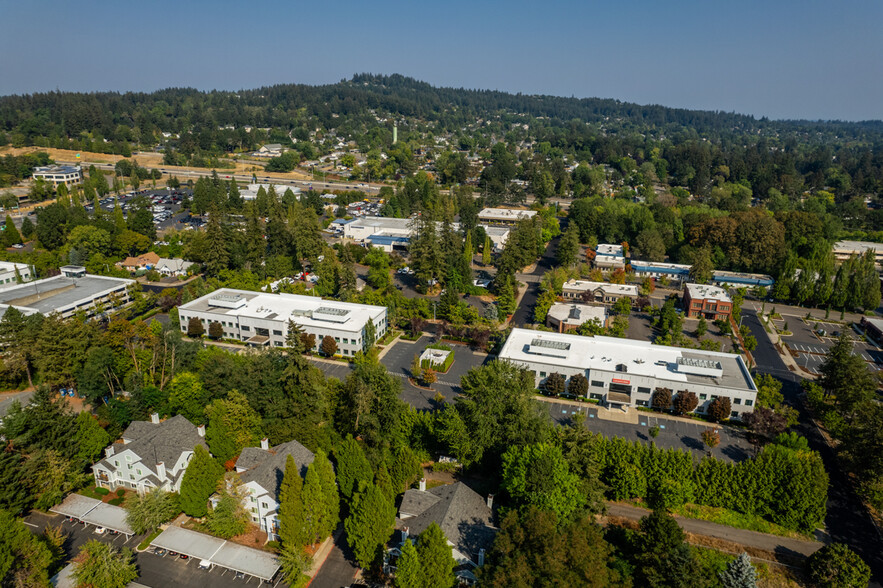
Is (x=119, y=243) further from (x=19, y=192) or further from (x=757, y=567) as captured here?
(x=757, y=567)

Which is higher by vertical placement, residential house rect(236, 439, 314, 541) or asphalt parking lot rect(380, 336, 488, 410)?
residential house rect(236, 439, 314, 541)

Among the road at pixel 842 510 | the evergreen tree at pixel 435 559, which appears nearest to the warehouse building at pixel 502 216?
the road at pixel 842 510

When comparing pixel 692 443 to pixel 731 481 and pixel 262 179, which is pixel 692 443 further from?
pixel 262 179

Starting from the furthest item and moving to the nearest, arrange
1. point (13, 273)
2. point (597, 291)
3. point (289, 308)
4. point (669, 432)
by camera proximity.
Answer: point (597, 291), point (13, 273), point (289, 308), point (669, 432)

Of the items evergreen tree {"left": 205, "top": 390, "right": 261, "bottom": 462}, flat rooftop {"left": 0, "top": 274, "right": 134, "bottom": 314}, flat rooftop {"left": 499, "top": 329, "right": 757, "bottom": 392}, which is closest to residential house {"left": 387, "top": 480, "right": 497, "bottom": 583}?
evergreen tree {"left": 205, "top": 390, "right": 261, "bottom": 462}

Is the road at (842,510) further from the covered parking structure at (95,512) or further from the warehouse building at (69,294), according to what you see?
the warehouse building at (69,294)

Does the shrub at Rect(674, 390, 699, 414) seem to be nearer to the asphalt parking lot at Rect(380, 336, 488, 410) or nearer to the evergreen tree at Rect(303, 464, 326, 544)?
the asphalt parking lot at Rect(380, 336, 488, 410)

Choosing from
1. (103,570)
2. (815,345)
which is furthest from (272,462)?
(815,345)
